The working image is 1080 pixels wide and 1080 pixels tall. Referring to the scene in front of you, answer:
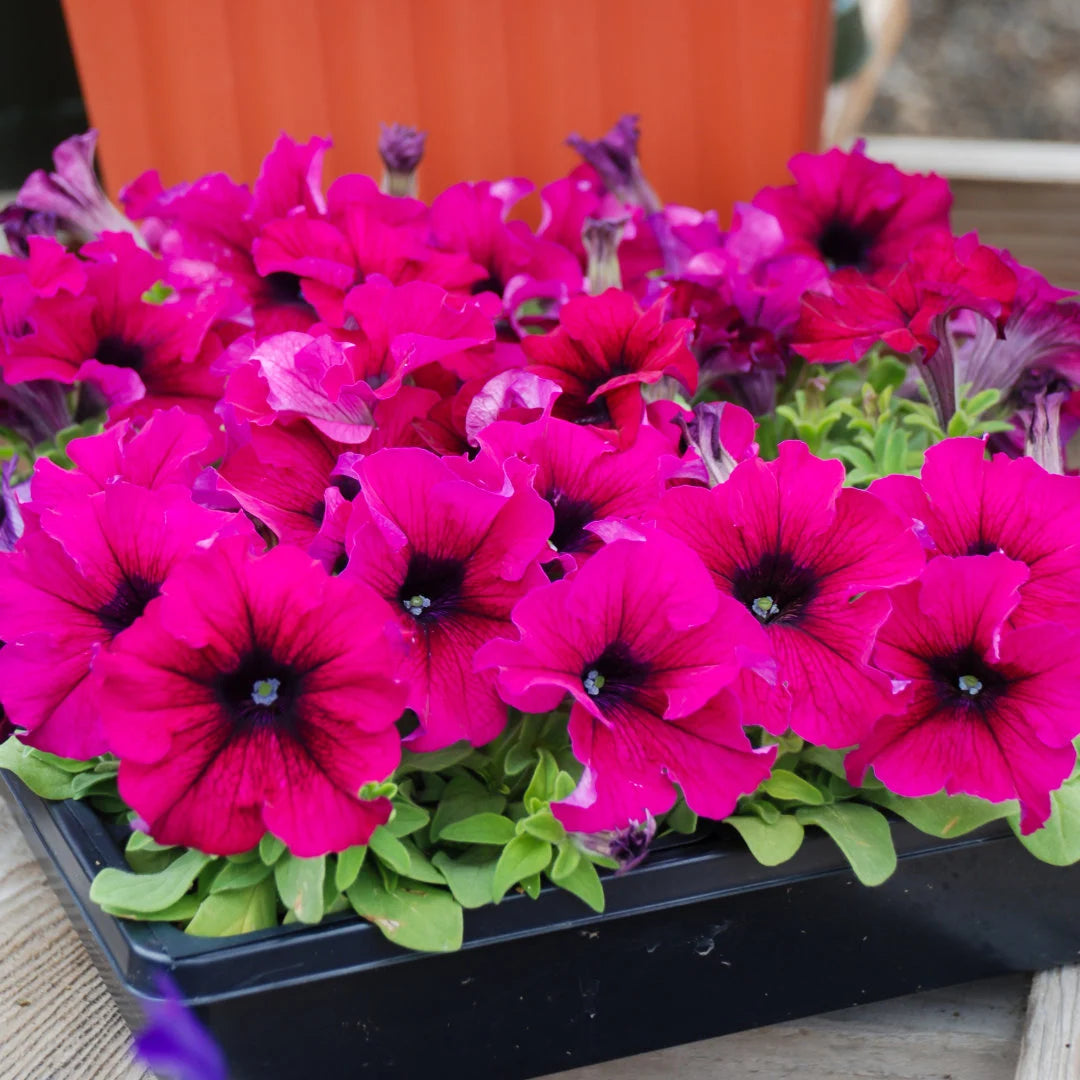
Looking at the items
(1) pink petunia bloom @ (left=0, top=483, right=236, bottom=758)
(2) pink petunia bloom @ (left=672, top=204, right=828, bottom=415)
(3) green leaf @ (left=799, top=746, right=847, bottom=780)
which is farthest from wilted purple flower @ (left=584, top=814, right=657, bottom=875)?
(2) pink petunia bloom @ (left=672, top=204, right=828, bottom=415)

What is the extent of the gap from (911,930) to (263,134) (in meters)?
0.90

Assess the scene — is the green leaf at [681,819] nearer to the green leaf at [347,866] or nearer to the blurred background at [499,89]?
the green leaf at [347,866]

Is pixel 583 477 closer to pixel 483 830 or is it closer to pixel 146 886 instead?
pixel 483 830

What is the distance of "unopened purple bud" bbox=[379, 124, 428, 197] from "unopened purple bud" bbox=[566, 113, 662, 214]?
12cm

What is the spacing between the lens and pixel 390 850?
589 millimetres

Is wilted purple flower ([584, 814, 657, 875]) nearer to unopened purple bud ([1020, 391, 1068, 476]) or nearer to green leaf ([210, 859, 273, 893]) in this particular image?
green leaf ([210, 859, 273, 893])

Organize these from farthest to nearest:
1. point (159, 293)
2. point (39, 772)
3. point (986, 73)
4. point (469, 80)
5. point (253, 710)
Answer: point (986, 73) → point (469, 80) → point (159, 293) → point (39, 772) → point (253, 710)

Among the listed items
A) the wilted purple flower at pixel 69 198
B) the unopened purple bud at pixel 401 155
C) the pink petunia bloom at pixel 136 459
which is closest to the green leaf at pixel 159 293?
the wilted purple flower at pixel 69 198

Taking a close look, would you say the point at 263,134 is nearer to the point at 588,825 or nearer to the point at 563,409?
the point at 563,409

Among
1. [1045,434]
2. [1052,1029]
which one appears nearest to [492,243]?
[1045,434]

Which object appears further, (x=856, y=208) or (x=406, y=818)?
(x=856, y=208)

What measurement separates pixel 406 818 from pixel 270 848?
0.07 metres

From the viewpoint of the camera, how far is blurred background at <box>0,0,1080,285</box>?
112cm

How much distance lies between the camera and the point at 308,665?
0.55 meters
